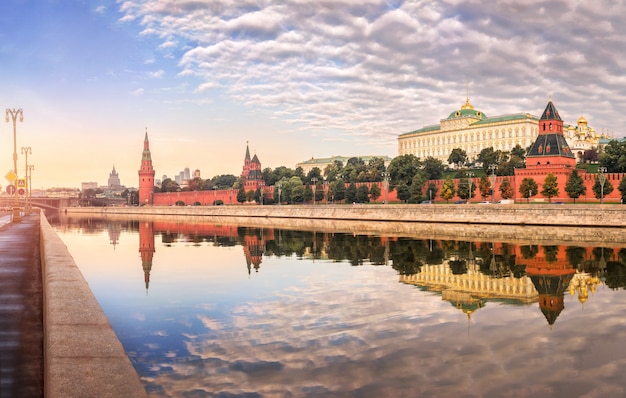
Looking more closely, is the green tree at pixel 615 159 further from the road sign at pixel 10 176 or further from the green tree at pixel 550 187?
the road sign at pixel 10 176

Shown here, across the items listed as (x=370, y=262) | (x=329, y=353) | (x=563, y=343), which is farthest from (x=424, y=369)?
(x=370, y=262)

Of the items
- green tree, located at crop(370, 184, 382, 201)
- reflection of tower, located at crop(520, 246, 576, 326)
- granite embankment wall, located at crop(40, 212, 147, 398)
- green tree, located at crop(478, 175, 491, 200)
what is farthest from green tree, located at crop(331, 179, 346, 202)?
granite embankment wall, located at crop(40, 212, 147, 398)

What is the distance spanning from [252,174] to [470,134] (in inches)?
1929

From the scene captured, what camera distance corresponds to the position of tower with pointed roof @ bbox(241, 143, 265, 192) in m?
128

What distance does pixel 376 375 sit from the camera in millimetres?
8625

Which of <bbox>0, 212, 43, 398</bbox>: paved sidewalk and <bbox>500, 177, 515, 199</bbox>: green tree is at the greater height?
<bbox>500, 177, 515, 199</bbox>: green tree

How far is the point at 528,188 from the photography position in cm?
6975

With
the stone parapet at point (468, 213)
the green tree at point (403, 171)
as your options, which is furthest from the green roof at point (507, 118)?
the stone parapet at point (468, 213)

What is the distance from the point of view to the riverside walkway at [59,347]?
5.79 metres

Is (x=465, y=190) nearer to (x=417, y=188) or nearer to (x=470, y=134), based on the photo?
(x=417, y=188)

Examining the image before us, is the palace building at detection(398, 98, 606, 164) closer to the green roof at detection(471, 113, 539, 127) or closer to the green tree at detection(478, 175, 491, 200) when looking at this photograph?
the green roof at detection(471, 113, 539, 127)

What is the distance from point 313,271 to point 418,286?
5.02 m

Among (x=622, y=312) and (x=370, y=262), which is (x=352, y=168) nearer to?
(x=370, y=262)

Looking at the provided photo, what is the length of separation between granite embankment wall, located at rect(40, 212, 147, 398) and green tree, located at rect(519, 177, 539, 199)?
66517 millimetres
